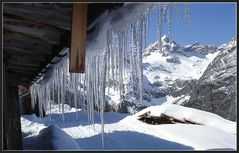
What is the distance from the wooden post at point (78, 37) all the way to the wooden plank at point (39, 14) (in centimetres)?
23

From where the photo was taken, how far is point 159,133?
1727cm

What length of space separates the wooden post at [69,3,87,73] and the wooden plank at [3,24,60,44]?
0.86 m

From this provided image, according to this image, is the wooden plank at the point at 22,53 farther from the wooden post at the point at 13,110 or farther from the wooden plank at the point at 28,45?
the wooden post at the point at 13,110

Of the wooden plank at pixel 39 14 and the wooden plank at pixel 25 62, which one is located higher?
the wooden plank at pixel 39 14

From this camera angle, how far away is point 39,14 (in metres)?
4.33

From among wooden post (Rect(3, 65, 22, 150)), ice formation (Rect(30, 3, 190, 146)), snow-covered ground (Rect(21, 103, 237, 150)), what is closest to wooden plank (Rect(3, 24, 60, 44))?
ice formation (Rect(30, 3, 190, 146))

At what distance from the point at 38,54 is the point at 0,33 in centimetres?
243

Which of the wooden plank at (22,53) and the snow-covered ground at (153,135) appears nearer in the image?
the wooden plank at (22,53)

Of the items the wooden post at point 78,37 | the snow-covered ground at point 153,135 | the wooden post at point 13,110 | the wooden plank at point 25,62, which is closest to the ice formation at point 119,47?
the wooden post at point 78,37

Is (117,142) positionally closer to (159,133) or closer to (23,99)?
(159,133)

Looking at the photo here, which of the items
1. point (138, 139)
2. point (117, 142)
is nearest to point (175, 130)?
point (138, 139)

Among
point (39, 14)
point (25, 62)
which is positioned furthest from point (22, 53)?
point (39, 14)

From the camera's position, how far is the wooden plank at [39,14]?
4.20 m

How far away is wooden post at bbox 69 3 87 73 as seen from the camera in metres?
4.05
